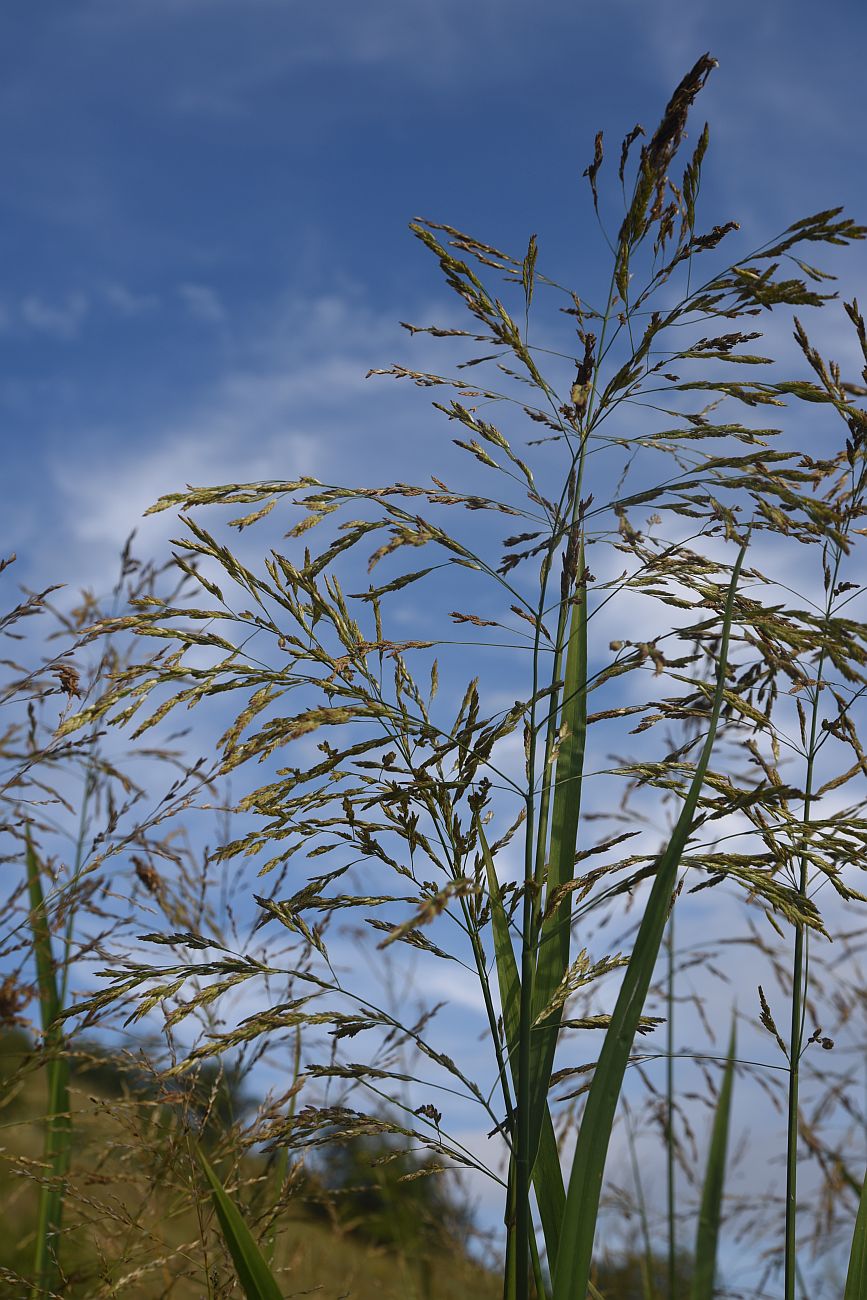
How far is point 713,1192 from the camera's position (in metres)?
2.96

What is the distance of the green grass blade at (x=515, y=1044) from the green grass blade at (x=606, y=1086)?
19cm

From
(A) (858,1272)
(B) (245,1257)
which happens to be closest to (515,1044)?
(B) (245,1257)

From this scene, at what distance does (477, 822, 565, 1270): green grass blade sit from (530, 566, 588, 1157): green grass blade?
50mm

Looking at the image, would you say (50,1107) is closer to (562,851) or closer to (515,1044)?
(515,1044)

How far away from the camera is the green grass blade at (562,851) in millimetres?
1709

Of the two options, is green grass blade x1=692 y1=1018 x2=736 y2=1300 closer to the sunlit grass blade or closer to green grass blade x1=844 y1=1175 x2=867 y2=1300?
green grass blade x1=844 y1=1175 x2=867 y2=1300

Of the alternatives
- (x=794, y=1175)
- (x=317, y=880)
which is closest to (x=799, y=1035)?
(x=794, y=1175)

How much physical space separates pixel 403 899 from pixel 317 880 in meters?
0.15

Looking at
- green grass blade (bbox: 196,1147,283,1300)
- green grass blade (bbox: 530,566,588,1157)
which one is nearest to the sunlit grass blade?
green grass blade (bbox: 196,1147,283,1300)

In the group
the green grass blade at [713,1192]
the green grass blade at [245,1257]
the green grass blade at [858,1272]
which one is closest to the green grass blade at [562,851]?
the green grass blade at [245,1257]

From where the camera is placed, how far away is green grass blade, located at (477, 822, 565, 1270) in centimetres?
177

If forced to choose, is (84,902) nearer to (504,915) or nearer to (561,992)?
(504,915)

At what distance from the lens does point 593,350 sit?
6.34 feet

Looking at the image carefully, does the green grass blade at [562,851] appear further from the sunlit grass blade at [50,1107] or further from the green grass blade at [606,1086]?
the sunlit grass blade at [50,1107]
